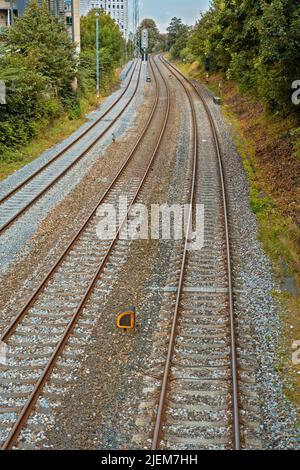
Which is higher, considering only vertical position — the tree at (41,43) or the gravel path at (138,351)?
the tree at (41,43)

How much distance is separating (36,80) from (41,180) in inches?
323

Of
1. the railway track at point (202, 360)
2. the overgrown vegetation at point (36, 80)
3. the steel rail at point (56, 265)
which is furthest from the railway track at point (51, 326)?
the overgrown vegetation at point (36, 80)

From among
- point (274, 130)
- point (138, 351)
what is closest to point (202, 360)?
point (138, 351)

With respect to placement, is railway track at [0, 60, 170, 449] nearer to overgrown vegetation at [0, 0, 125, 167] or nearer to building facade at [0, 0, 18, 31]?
overgrown vegetation at [0, 0, 125, 167]

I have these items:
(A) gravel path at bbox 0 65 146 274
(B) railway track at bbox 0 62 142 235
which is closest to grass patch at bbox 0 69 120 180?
(A) gravel path at bbox 0 65 146 274

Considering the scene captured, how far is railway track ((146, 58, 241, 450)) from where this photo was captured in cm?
738

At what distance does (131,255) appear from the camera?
13242mm

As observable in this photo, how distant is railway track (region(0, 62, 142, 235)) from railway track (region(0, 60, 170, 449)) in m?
2.39

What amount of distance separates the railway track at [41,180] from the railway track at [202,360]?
18.7ft

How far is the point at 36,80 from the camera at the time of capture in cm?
2552

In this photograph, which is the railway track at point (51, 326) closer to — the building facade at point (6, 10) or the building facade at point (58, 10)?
the building facade at point (6, 10)

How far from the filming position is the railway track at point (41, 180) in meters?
16.2

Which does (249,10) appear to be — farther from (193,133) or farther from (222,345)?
(222,345)
